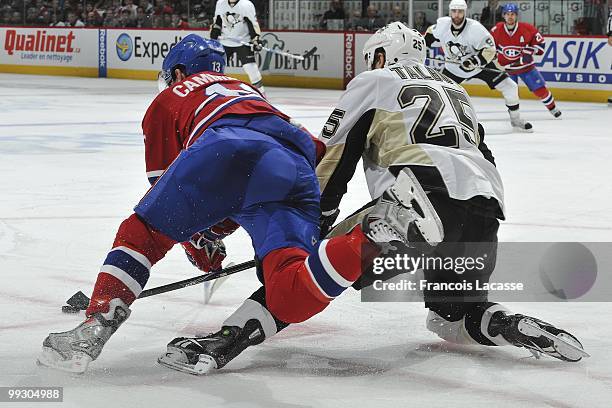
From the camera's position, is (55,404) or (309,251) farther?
(309,251)

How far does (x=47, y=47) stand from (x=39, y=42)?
20 cm

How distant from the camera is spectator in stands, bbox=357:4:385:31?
15.5 metres

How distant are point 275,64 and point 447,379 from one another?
1354 cm

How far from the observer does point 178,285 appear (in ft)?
11.2

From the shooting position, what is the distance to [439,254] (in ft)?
10.3

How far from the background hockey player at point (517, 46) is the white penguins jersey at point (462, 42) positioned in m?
0.69

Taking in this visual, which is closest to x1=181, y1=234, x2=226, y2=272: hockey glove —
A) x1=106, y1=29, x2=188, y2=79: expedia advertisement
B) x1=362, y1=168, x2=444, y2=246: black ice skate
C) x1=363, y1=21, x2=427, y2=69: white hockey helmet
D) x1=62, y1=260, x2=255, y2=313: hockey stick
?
x1=62, y1=260, x2=255, y2=313: hockey stick

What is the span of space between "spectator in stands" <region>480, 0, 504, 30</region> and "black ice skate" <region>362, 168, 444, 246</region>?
12.3 meters

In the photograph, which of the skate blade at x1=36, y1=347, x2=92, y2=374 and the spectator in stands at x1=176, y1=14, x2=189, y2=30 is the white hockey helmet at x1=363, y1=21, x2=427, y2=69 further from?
the spectator in stands at x1=176, y1=14, x2=189, y2=30

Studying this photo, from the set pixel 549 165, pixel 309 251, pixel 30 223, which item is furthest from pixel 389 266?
pixel 549 165

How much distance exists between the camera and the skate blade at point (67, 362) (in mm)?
Result: 2828

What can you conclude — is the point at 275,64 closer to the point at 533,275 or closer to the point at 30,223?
the point at 30,223

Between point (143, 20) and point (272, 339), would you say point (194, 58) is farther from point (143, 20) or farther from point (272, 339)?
point (143, 20)

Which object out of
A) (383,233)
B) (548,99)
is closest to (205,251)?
(383,233)
